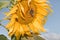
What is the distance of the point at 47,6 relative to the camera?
351 cm

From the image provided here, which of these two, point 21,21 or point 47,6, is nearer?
point 21,21

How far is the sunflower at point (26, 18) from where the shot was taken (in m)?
3.23

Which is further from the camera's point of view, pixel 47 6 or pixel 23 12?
pixel 47 6

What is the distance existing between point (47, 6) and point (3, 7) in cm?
61

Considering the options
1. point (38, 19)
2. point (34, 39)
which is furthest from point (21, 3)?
point (34, 39)

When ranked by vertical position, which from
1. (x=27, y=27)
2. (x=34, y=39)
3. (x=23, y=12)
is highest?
(x=23, y=12)

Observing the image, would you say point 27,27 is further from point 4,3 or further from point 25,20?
point 4,3

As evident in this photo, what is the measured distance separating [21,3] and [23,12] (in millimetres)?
126

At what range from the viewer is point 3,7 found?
326cm

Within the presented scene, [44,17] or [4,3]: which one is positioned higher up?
[4,3]

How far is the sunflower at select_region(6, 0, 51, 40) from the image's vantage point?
3234 millimetres

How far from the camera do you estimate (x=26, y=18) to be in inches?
129

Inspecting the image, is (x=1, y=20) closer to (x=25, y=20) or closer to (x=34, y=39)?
(x=25, y=20)

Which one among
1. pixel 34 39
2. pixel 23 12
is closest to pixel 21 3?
pixel 23 12
